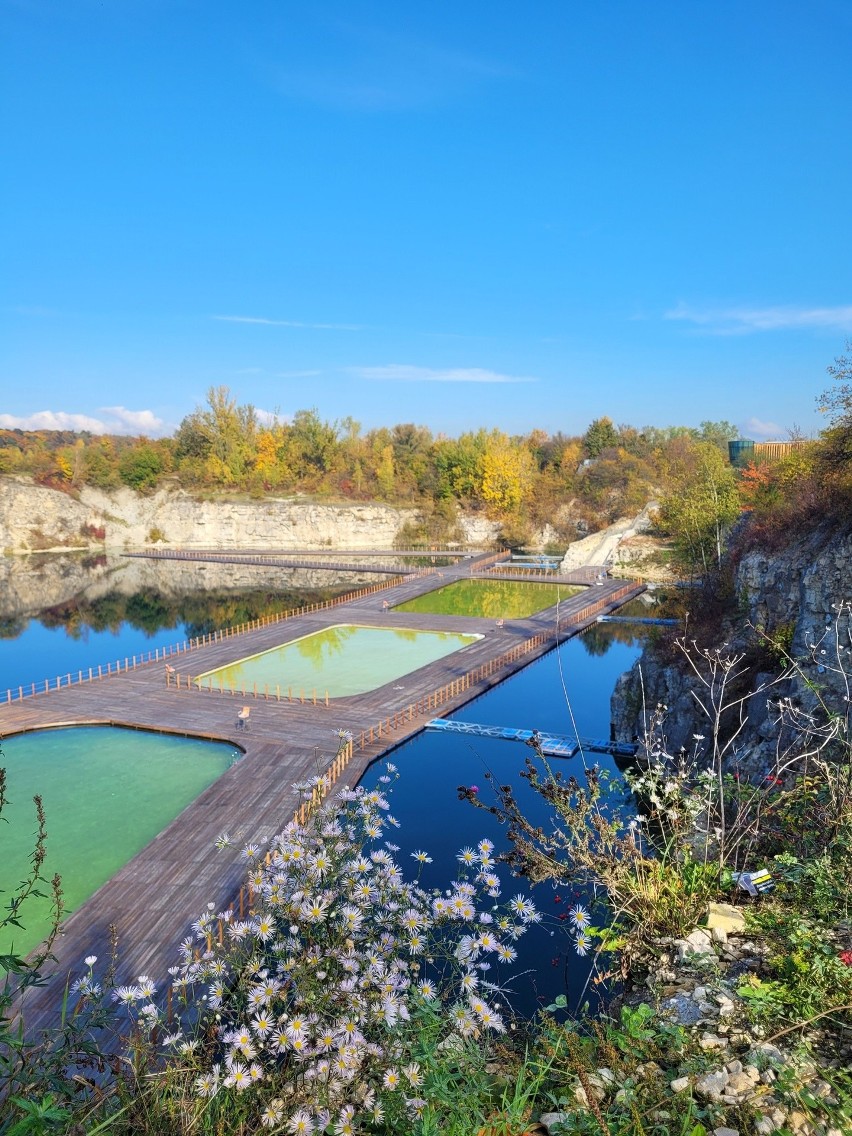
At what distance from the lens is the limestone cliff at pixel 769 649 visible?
10438mm

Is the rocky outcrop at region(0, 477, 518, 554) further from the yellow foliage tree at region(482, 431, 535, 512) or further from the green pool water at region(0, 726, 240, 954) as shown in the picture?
the green pool water at region(0, 726, 240, 954)

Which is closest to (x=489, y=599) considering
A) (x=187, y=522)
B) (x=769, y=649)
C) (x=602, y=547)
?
(x=602, y=547)

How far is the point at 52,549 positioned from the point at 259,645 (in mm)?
44059

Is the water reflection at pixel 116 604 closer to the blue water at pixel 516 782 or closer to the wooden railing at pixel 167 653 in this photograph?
the wooden railing at pixel 167 653

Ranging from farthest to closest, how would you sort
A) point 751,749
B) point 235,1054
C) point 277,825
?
point 277,825
point 751,749
point 235,1054

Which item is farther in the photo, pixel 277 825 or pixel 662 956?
pixel 277 825

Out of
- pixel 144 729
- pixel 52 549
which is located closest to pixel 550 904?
pixel 144 729

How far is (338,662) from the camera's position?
26.5 m

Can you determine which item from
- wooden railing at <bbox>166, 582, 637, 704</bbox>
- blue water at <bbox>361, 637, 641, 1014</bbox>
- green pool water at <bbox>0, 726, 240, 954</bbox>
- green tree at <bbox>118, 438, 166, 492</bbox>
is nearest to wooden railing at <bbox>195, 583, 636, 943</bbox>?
wooden railing at <bbox>166, 582, 637, 704</bbox>

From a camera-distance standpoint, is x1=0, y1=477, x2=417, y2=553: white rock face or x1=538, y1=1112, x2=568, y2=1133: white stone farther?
x1=0, y1=477, x2=417, y2=553: white rock face

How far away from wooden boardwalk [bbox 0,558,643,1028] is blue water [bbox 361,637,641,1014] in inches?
36.8

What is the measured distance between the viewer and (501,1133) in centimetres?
291

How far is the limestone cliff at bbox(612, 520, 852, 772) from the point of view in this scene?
10438 mm

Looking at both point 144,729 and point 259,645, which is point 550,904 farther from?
point 259,645
